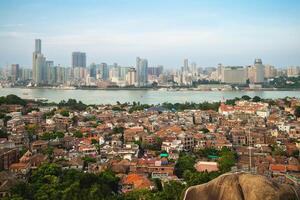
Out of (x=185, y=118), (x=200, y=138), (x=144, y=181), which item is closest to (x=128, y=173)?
(x=144, y=181)

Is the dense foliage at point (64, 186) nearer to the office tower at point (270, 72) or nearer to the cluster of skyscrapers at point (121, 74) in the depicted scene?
the cluster of skyscrapers at point (121, 74)

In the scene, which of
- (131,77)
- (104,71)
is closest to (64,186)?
(131,77)

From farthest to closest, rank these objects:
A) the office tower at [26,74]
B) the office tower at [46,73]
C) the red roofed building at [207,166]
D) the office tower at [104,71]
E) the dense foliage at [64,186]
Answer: the office tower at [104,71] < the office tower at [26,74] < the office tower at [46,73] < the red roofed building at [207,166] < the dense foliage at [64,186]

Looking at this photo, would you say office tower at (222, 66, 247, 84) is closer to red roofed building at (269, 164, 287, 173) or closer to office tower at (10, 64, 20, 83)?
office tower at (10, 64, 20, 83)

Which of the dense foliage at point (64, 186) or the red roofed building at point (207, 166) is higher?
the dense foliage at point (64, 186)

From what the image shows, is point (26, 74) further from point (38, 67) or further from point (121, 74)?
point (121, 74)

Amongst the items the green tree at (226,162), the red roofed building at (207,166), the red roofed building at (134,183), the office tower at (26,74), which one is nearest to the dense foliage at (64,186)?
the red roofed building at (134,183)

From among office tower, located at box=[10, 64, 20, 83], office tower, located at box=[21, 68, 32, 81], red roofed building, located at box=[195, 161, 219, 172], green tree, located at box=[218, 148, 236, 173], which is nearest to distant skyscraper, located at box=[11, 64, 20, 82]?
office tower, located at box=[10, 64, 20, 83]

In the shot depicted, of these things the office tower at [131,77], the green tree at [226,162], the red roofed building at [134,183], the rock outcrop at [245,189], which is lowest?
the red roofed building at [134,183]
